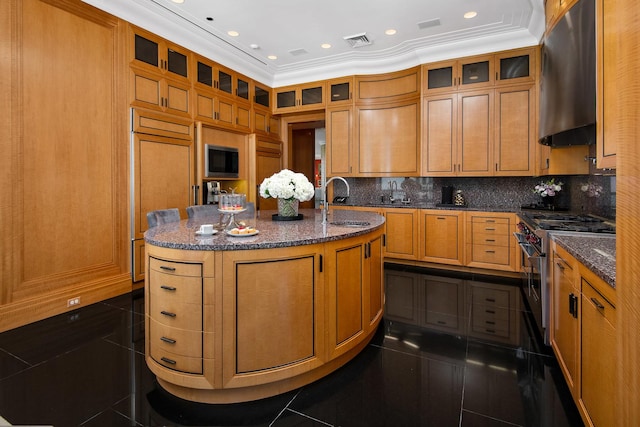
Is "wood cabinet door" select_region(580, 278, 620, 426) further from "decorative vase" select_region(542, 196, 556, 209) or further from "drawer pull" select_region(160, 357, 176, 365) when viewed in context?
"decorative vase" select_region(542, 196, 556, 209)

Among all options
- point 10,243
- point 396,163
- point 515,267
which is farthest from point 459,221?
point 10,243

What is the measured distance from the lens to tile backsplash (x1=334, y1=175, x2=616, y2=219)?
10.3 ft

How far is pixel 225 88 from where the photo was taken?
4.90m

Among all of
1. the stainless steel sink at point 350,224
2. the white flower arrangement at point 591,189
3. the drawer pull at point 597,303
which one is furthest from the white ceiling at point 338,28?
the drawer pull at point 597,303

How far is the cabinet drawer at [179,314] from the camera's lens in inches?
69.5

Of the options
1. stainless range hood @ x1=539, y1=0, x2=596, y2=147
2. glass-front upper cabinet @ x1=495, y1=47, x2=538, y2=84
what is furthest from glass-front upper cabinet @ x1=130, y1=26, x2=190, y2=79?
glass-front upper cabinet @ x1=495, y1=47, x2=538, y2=84

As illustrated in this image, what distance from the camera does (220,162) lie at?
15.9 ft

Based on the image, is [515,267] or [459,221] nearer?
[515,267]

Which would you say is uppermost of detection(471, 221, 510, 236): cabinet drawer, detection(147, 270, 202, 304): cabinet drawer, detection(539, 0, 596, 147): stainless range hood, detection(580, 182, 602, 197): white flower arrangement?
detection(539, 0, 596, 147): stainless range hood

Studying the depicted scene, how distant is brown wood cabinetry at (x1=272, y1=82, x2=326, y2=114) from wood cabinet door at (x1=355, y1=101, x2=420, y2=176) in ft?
2.48

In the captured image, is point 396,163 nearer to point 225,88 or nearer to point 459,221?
point 459,221

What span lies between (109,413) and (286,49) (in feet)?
15.5

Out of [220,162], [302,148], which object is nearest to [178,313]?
[220,162]

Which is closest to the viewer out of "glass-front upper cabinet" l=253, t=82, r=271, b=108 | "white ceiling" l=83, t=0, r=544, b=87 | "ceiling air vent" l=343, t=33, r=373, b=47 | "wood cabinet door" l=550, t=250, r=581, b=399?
"wood cabinet door" l=550, t=250, r=581, b=399
